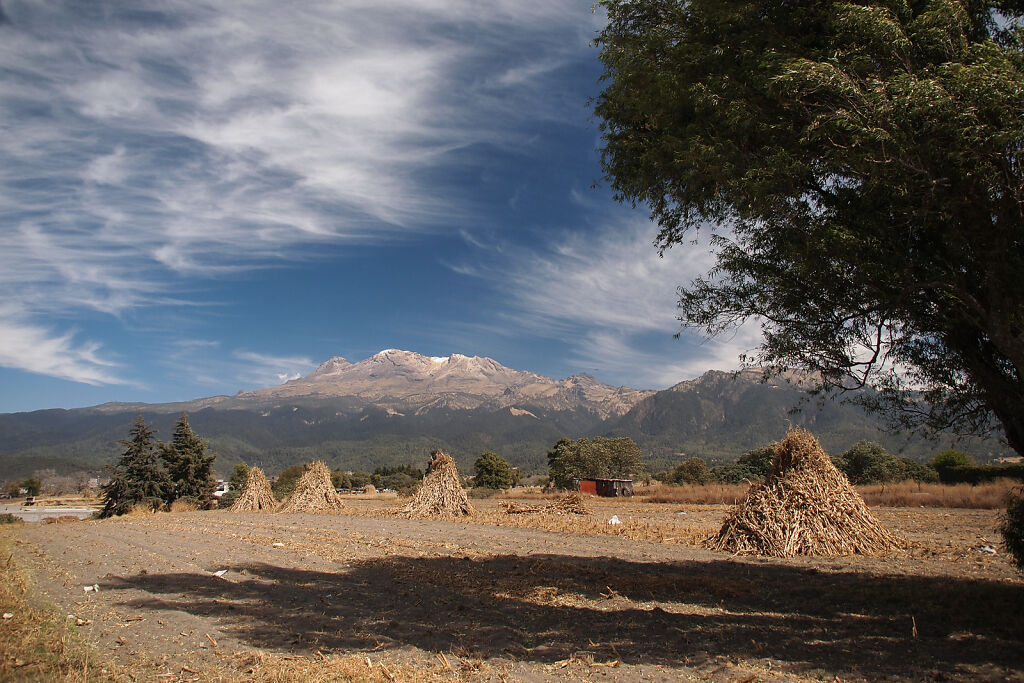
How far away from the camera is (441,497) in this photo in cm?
2662

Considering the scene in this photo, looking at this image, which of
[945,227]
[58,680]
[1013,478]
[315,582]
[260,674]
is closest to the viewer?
[58,680]

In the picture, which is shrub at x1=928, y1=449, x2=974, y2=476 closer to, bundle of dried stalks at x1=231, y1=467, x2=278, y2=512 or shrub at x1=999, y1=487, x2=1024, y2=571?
shrub at x1=999, y1=487, x2=1024, y2=571

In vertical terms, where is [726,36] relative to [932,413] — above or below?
above

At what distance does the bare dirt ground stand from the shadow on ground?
4 cm

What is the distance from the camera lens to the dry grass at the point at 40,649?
192 inches

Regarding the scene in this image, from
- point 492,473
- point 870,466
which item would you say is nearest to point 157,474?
point 492,473

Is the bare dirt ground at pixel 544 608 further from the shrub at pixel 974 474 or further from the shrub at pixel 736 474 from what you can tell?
the shrub at pixel 736 474

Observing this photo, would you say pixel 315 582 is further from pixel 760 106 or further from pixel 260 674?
pixel 760 106

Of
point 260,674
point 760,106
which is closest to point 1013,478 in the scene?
point 760,106

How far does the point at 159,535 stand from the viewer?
1680 centimetres

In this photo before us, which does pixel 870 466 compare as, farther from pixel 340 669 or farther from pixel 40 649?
pixel 40 649

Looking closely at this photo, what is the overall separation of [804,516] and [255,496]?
26276mm

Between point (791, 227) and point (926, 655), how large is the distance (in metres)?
5.10

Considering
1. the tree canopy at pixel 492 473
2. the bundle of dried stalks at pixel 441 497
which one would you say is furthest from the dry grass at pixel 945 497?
the tree canopy at pixel 492 473
